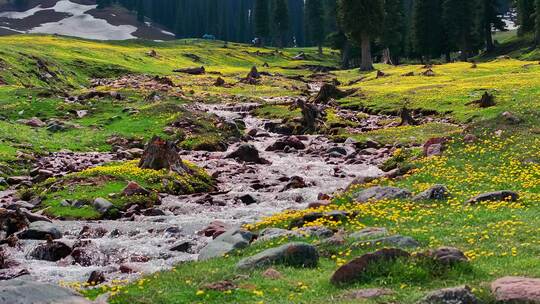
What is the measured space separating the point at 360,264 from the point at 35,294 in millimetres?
6730

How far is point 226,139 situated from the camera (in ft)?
151

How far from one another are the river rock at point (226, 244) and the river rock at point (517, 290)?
8.62m

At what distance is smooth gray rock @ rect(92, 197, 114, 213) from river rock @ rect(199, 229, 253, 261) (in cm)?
825

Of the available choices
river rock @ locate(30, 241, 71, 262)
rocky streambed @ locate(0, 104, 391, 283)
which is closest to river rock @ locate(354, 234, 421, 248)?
rocky streambed @ locate(0, 104, 391, 283)

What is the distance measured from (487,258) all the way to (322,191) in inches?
655

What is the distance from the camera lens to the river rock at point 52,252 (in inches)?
796

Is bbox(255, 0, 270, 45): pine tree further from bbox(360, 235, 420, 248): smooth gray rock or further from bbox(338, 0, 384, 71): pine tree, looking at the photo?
bbox(360, 235, 420, 248): smooth gray rock

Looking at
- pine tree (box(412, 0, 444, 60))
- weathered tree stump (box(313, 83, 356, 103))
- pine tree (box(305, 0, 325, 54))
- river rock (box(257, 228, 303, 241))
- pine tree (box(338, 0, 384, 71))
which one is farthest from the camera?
pine tree (box(305, 0, 325, 54))

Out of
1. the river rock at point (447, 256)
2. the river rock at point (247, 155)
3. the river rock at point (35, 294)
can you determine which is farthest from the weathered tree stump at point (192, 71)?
the river rock at point (35, 294)

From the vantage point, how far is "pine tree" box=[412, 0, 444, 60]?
119688mm

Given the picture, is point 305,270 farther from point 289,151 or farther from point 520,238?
point 289,151

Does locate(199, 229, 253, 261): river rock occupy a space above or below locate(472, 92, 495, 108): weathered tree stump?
below

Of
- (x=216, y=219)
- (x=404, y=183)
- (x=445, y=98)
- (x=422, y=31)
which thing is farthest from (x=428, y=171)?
(x=422, y=31)

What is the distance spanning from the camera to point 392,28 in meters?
125
